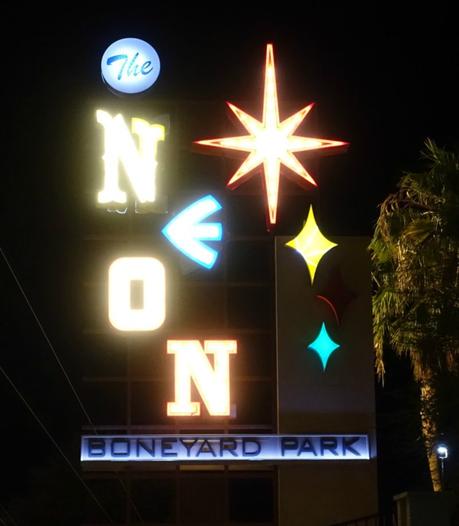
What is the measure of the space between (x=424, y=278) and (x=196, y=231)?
12.3ft

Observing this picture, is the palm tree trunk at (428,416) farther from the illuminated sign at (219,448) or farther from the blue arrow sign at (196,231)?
the blue arrow sign at (196,231)

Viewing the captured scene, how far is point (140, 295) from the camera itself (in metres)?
18.2

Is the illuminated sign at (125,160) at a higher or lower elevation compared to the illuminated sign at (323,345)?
higher

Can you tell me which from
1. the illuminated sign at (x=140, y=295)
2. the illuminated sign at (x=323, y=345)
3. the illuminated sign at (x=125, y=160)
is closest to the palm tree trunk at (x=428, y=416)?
the illuminated sign at (x=323, y=345)

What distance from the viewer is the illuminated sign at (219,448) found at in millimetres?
17094

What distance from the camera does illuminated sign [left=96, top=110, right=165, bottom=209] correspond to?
18.5 meters

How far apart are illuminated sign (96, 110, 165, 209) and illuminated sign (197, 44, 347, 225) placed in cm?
93

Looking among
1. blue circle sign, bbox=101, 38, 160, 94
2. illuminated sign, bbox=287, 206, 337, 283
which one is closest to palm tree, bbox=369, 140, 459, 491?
illuminated sign, bbox=287, 206, 337, 283

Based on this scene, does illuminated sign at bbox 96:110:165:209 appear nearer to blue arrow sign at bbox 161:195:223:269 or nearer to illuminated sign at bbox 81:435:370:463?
blue arrow sign at bbox 161:195:223:269

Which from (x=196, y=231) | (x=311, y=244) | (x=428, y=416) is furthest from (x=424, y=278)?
(x=196, y=231)

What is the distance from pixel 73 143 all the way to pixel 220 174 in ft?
8.26

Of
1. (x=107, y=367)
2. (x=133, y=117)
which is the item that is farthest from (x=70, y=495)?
(x=133, y=117)

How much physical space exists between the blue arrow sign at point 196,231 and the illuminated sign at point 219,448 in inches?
116

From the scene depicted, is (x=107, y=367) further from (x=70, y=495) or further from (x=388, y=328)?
(x=70, y=495)
